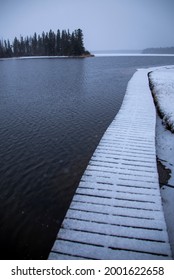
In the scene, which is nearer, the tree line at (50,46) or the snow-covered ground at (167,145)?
the snow-covered ground at (167,145)

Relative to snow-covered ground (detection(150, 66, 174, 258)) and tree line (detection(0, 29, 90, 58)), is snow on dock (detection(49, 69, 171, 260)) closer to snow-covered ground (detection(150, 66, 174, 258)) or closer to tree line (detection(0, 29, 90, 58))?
snow-covered ground (detection(150, 66, 174, 258))

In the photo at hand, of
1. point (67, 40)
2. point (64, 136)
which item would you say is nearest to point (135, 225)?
point (64, 136)

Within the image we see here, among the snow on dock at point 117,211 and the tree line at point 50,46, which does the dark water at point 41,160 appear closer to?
the snow on dock at point 117,211

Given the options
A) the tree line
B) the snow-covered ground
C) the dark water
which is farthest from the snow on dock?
the tree line

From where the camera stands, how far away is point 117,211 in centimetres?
893

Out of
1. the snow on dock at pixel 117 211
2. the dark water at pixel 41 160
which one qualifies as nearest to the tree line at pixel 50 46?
the dark water at pixel 41 160

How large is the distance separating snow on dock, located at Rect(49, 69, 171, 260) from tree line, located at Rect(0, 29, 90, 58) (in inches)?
5416

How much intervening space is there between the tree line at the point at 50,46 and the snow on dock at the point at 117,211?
13756 cm

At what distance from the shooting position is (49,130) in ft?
59.8

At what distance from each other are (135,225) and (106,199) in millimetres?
1779

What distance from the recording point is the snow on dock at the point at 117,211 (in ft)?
24.0

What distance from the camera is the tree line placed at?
451 ft
